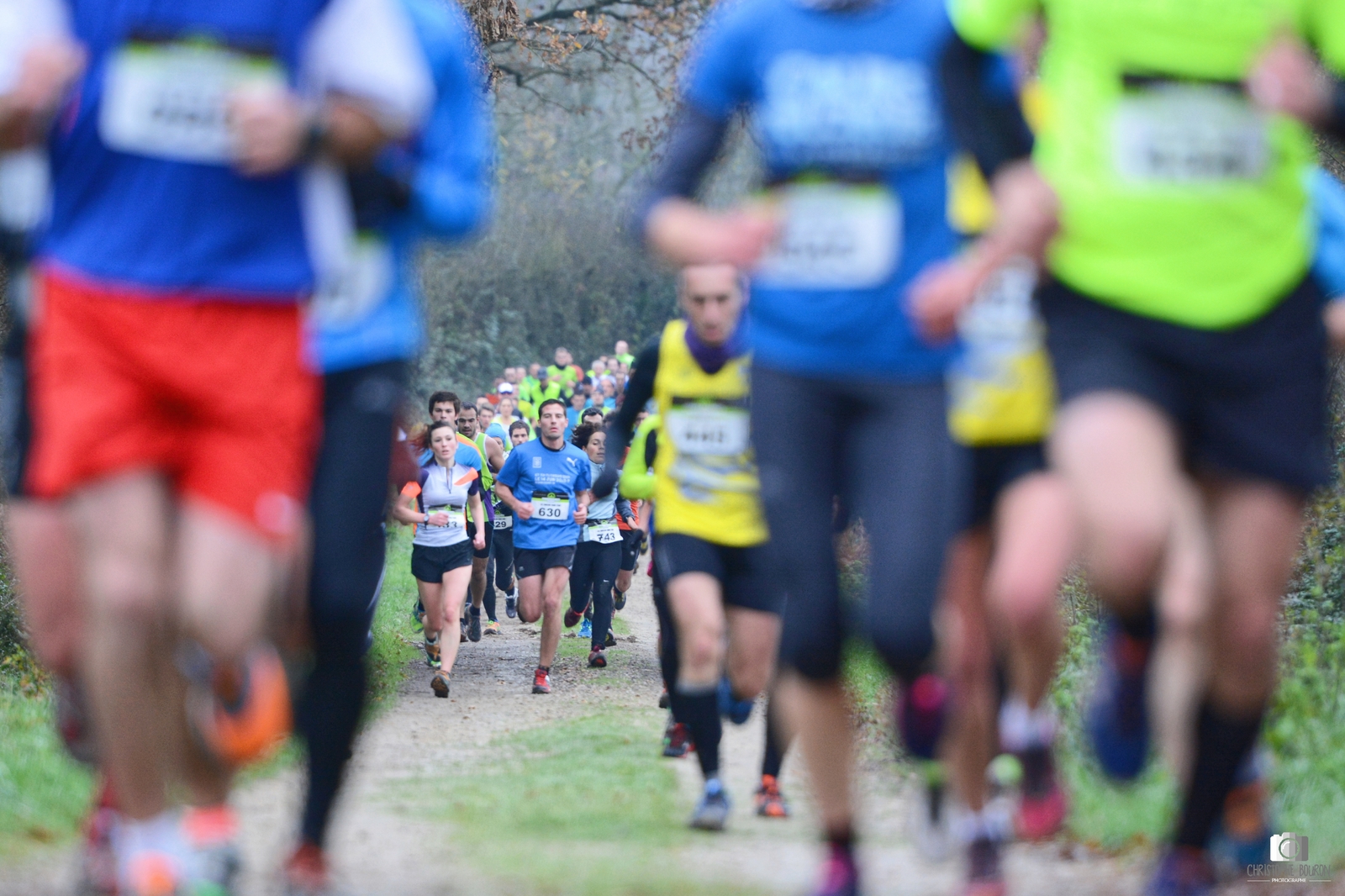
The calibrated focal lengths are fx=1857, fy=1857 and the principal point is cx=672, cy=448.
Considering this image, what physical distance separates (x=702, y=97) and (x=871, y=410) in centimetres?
86

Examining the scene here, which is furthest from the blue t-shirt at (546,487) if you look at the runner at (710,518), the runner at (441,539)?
the runner at (710,518)

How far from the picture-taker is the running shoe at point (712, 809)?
281 inches

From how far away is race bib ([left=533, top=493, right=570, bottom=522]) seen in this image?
15.4 m

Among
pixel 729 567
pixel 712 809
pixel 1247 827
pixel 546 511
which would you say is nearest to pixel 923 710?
pixel 1247 827

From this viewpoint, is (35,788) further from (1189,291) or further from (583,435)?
(583,435)


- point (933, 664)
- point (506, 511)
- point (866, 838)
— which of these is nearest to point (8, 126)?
point (933, 664)

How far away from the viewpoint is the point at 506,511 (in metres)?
18.0

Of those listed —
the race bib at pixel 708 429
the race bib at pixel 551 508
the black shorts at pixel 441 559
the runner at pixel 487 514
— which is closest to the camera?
the race bib at pixel 708 429

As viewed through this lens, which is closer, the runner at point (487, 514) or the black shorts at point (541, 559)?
the black shorts at point (541, 559)

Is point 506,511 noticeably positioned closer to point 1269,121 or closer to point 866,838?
point 866,838

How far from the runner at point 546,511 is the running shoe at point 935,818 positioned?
9.87m

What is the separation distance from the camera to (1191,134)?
3703mm

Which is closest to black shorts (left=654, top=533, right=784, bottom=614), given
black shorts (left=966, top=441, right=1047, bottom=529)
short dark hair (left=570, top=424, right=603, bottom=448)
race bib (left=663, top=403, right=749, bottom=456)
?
race bib (left=663, top=403, right=749, bottom=456)

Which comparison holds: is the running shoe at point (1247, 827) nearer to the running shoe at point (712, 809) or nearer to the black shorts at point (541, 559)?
the running shoe at point (712, 809)
